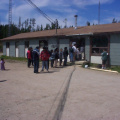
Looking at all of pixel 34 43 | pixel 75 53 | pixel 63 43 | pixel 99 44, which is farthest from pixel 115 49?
pixel 34 43

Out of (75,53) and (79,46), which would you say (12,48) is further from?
(75,53)

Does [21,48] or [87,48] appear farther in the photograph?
[21,48]

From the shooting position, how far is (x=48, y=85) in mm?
7793

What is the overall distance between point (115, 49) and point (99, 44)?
1567mm

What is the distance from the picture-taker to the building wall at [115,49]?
43.9 ft

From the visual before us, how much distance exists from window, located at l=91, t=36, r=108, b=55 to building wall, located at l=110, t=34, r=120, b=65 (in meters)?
0.57

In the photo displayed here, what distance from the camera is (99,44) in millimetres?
14633

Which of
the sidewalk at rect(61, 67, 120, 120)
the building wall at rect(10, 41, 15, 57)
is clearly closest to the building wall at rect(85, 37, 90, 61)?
the sidewalk at rect(61, 67, 120, 120)

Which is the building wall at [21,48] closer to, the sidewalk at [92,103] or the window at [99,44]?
the window at [99,44]

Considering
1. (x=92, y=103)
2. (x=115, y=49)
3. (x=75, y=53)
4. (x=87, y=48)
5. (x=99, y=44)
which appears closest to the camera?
(x=92, y=103)

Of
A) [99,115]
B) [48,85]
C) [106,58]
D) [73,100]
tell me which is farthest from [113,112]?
[106,58]

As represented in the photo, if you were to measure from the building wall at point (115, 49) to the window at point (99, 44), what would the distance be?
568 millimetres

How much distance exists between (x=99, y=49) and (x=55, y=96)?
31.0ft

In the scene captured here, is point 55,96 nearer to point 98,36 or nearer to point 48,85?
point 48,85
